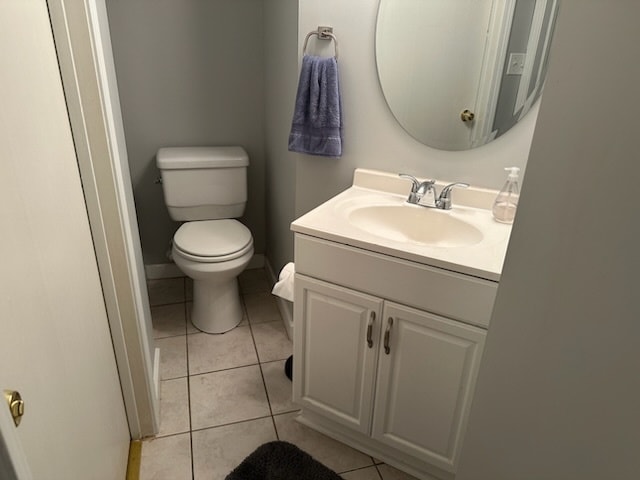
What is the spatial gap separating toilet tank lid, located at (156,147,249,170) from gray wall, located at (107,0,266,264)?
0.12m

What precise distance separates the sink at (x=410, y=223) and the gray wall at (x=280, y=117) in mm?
485

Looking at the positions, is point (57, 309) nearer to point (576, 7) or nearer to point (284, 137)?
point (576, 7)

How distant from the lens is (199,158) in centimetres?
226

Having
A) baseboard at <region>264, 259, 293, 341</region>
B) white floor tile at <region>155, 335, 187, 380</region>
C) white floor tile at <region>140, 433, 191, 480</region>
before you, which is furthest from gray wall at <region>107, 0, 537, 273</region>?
white floor tile at <region>140, 433, 191, 480</region>

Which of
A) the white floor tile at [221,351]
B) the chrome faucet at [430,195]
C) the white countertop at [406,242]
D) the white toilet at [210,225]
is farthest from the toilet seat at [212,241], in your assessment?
the chrome faucet at [430,195]

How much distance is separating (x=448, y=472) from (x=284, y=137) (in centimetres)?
153

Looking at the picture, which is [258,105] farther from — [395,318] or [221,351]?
[395,318]

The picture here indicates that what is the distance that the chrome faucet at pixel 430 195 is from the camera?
1.55 m

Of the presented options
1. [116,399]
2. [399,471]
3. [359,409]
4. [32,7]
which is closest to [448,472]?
[399,471]

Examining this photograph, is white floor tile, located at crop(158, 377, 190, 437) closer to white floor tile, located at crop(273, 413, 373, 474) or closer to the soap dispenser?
white floor tile, located at crop(273, 413, 373, 474)

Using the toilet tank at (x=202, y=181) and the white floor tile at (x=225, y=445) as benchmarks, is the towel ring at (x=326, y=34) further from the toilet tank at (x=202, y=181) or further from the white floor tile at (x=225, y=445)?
the white floor tile at (x=225, y=445)

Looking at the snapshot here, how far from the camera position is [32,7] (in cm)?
87

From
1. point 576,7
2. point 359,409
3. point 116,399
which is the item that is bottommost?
point 359,409

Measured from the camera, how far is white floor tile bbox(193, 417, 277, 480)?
1.51m
